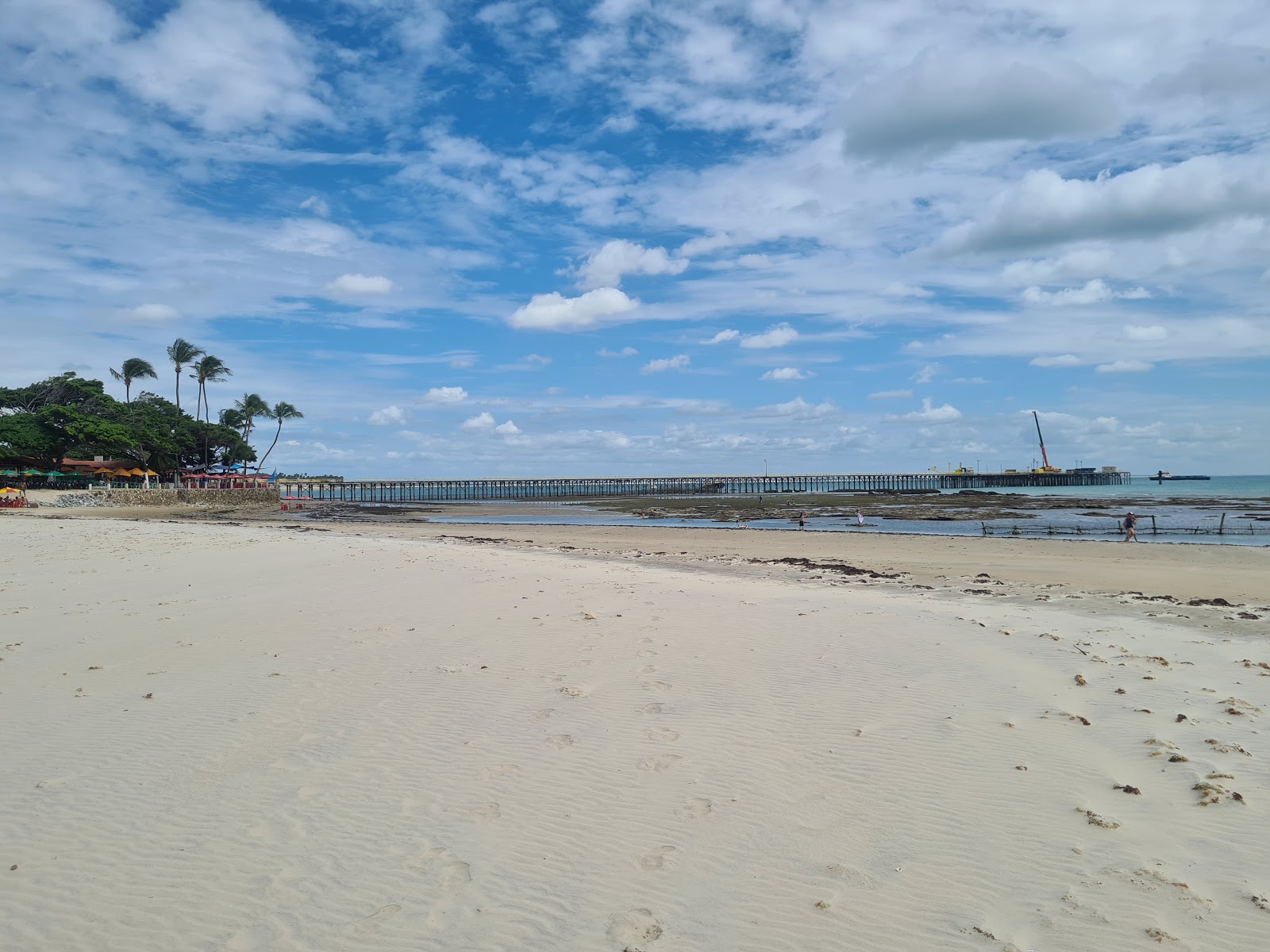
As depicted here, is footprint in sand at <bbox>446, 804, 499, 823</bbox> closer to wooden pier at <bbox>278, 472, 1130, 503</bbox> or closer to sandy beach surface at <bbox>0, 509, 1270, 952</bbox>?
A: sandy beach surface at <bbox>0, 509, 1270, 952</bbox>

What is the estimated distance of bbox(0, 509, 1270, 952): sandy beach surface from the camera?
11.5 feet

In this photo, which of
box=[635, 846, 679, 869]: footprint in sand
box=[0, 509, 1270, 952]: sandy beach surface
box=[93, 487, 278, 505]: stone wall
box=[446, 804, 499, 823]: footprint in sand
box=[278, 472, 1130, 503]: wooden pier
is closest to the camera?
box=[0, 509, 1270, 952]: sandy beach surface

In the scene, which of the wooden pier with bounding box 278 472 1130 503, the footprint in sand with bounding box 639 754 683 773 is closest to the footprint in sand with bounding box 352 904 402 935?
the footprint in sand with bounding box 639 754 683 773

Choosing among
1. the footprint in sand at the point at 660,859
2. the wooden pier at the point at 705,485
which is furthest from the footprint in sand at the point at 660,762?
the wooden pier at the point at 705,485

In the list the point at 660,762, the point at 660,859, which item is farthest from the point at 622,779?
the point at 660,859

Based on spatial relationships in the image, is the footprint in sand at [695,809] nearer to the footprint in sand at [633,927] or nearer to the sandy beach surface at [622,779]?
the sandy beach surface at [622,779]

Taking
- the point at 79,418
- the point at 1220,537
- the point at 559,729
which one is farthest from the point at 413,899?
the point at 79,418

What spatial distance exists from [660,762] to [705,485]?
117158mm

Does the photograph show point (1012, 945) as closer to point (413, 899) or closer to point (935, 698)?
point (413, 899)

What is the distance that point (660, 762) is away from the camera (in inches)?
207

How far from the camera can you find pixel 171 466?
6775cm

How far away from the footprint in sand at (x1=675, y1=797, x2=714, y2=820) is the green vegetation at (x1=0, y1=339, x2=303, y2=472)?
6611cm

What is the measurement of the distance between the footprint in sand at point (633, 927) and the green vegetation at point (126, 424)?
6672 cm

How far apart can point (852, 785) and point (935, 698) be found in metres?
2.24
